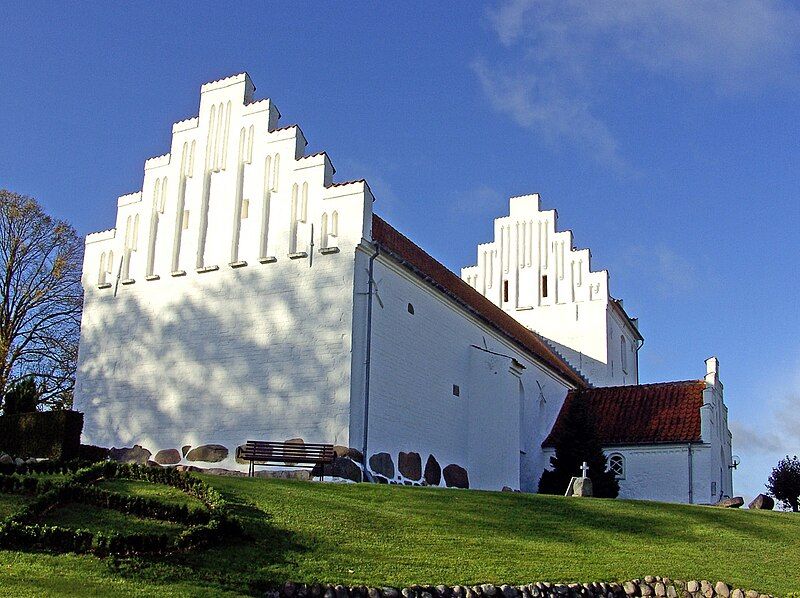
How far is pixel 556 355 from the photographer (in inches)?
1649

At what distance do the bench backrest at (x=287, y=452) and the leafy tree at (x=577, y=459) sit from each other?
10.6 meters

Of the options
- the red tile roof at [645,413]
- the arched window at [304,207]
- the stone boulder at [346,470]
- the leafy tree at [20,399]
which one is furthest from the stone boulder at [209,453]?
the red tile roof at [645,413]

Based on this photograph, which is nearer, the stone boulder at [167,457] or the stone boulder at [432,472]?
the stone boulder at [167,457]

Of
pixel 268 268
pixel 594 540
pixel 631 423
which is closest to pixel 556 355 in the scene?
pixel 631 423

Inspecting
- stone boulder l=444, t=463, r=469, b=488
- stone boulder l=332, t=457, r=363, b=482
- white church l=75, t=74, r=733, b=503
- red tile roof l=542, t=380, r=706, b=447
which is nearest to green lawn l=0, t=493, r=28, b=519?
stone boulder l=332, t=457, r=363, b=482

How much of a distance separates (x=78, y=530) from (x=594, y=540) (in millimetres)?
9206

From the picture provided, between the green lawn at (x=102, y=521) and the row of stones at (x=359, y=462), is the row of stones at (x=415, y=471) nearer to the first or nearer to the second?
the row of stones at (x=359, y=462)

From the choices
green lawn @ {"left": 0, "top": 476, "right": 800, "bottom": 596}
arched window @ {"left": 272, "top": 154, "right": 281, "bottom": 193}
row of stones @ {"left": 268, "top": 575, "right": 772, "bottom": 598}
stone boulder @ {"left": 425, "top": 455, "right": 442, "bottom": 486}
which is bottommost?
row of stones @ {"left": 268, "top": 575, "right": 772, "bottom": 598}

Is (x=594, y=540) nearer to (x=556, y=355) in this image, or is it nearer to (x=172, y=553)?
(x=172, y=553)

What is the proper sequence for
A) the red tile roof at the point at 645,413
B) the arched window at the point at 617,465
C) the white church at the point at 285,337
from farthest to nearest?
the arched window at the point at 617,465
the red tile roof at the point at 645,413
the white church at the point at 285,337

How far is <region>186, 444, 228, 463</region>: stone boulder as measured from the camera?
77.6ft

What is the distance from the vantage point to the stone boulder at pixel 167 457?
80.4ft

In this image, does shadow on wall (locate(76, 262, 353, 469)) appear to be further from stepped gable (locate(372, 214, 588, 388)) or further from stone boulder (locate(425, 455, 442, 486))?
stone boulder (locate(425, 455, 442, 486))

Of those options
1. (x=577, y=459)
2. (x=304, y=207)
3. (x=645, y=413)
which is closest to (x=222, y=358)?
(x=304, y=207)
